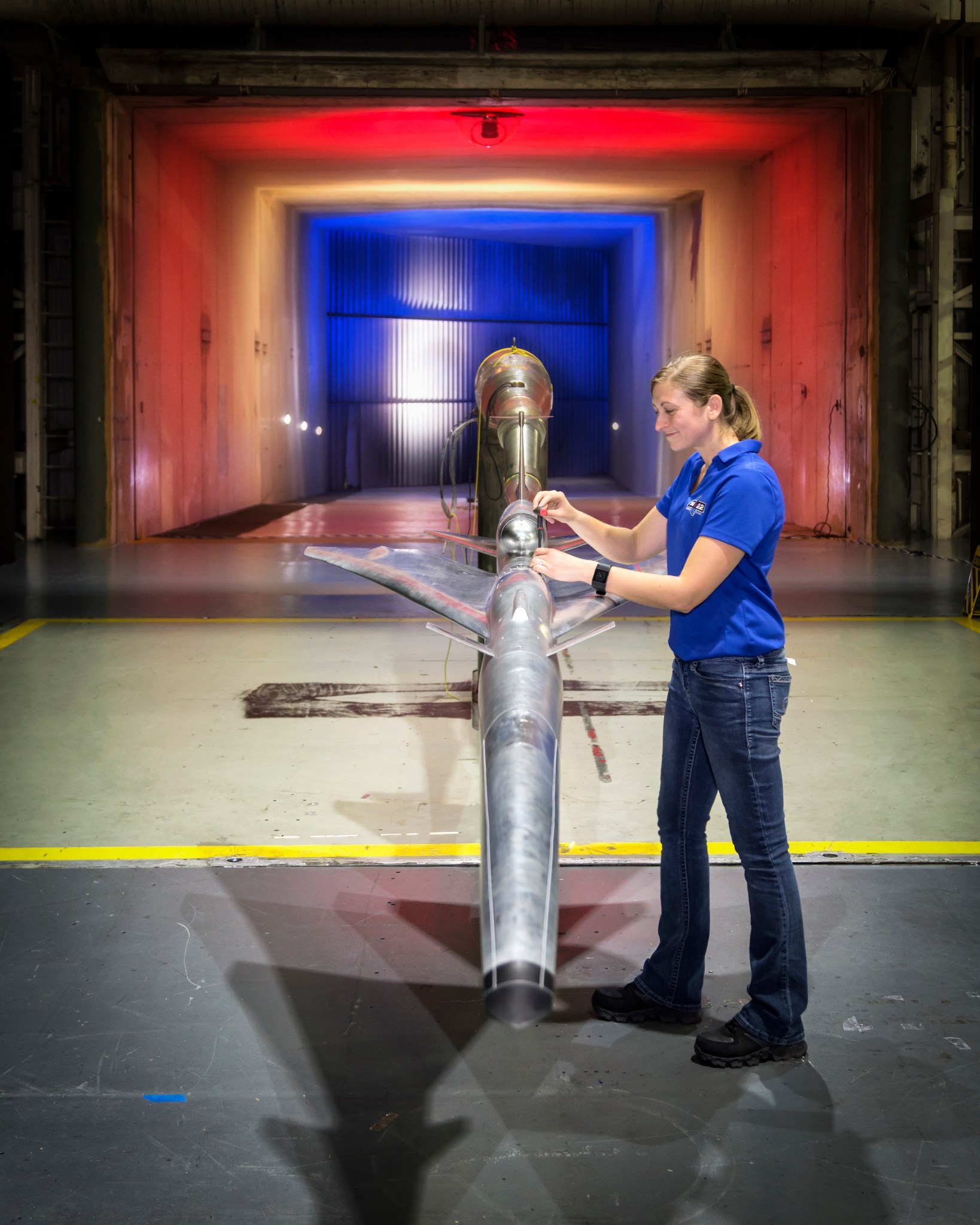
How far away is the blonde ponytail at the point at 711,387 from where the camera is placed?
3.27m

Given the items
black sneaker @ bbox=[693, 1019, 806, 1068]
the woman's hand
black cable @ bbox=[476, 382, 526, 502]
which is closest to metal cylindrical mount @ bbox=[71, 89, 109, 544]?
black cable @ bbox=[476, 382, 526, 502]

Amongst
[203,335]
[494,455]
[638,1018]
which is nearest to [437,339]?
[203,335]

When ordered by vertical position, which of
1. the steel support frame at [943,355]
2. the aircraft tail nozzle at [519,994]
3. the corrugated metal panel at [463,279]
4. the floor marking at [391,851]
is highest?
the corrugated metal panel at [463,279]

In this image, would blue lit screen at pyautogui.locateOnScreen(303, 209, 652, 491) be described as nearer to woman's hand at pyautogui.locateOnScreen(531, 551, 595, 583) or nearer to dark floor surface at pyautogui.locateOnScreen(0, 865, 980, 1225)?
dark floor surface at pyautogui.locateOnScreen(0, 865, 980, 1225)

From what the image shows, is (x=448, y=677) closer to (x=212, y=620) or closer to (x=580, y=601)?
(x=212, y=620)

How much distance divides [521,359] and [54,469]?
11857 millimetres

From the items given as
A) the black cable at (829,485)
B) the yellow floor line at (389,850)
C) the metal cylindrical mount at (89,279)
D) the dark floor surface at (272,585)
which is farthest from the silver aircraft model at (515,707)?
the black cable at (829,485)

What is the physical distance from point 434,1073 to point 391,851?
1.69 metres

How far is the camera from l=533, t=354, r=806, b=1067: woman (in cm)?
316

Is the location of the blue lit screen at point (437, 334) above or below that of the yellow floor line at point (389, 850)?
above

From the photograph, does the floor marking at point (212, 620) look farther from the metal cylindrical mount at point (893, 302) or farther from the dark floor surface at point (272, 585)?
the metal cylindrical mount at point (893, 302)

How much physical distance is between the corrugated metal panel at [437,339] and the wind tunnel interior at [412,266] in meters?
0.11

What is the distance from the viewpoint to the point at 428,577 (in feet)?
12.9

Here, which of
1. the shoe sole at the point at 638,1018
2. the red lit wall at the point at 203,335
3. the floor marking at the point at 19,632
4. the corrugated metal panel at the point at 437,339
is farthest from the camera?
the corrugated metal panel at the point at 437,339
